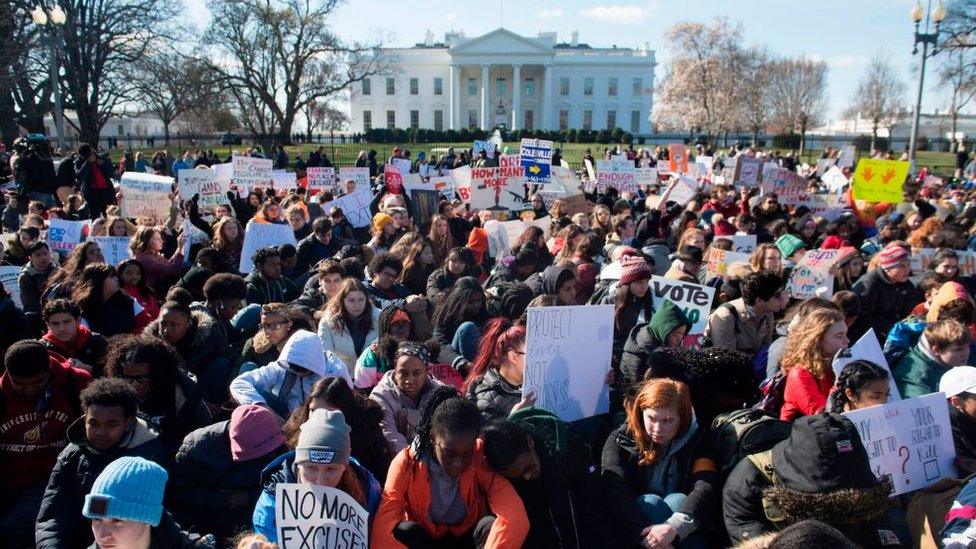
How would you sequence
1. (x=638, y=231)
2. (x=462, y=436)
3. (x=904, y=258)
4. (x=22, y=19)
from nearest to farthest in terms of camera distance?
(x=462, y=436)
(x=904, y=258)
(x=638, y=231)
(x=22, y=19)

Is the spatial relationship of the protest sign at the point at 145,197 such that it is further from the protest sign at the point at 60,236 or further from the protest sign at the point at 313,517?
the protest sign at the point at 313,517

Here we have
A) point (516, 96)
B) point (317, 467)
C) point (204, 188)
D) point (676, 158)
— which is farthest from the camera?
point (516, 96)

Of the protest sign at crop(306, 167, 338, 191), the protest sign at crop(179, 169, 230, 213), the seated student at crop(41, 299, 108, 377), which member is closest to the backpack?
the seated student at crop(41, 299, 108, 377)

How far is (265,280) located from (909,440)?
578 centimetres

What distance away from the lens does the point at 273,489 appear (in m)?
3.28

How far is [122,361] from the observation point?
14.0 feet

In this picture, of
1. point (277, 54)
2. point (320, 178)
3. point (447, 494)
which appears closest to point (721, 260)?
point (447, 494)

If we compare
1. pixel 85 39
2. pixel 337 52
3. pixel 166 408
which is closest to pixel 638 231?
pixel 166 408

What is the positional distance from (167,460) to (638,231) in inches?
331

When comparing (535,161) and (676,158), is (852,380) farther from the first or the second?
(676,158)

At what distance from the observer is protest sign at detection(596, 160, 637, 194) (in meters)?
15.2

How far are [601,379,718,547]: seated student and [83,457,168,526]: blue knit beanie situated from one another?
2153 mm

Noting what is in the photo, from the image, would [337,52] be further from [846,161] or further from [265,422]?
[265,422]

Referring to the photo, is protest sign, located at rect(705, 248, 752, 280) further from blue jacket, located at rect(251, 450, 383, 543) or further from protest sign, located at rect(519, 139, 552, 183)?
protest sign, located at rect(519, 139, 552, 183)
